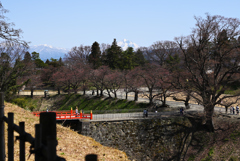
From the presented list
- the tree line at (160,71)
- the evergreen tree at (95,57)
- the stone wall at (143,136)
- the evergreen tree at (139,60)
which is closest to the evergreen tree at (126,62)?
the tree line at (160,71)

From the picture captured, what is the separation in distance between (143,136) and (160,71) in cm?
2052

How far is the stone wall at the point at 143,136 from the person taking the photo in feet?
80.8

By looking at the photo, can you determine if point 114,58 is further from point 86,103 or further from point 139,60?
point 86,103

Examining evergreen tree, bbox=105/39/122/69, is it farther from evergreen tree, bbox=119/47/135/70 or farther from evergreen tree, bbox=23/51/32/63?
evergreen tree, bbox=23/51/32/63

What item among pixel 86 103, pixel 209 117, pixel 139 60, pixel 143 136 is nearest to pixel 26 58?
pixel 86 103

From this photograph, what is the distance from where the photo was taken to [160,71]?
4419cm

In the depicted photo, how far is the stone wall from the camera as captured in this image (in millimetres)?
24641

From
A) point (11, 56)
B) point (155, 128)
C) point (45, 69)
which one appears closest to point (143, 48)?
point (45, 69)

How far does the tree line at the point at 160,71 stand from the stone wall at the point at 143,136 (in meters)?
3.90

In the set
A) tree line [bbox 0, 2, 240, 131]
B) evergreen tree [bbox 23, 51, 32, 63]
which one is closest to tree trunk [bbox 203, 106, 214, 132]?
tree line [bbox 0, 2, 240, 131]

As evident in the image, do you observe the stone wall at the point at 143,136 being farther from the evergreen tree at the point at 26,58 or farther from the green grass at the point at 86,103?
the evergreen tree at the point at 26,58

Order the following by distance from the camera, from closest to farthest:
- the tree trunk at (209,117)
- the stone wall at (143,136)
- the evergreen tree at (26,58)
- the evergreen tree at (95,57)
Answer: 1. the stone wall at (143,136)
2. the tree trunk at (209,117)
3. the evergreen tree at (26,58)
4. the evergreen tree at (95,57)

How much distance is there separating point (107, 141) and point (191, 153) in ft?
28.5

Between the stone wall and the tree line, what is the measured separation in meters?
3.90
